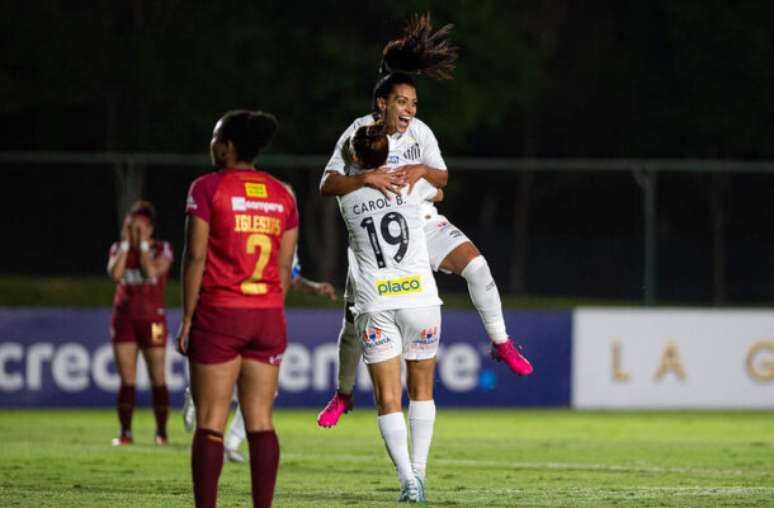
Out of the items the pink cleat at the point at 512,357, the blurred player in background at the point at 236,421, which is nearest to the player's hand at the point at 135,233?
the blurred player in background at the point at 236,421

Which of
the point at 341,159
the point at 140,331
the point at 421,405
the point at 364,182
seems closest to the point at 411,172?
the point at 364,182

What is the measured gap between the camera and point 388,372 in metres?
10.7

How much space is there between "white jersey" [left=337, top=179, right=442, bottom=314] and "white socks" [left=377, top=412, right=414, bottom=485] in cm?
69

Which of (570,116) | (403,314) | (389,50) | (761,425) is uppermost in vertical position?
(570,116)

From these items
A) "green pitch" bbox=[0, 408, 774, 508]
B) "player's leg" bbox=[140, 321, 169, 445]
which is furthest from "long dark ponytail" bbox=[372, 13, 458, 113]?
"player's leg" bbox=[140, 321, 169, 445]

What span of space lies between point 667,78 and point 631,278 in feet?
83.4

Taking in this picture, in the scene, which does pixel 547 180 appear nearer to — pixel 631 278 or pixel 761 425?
pixel 631 278

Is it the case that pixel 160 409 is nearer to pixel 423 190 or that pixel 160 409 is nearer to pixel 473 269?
pixel 473 269

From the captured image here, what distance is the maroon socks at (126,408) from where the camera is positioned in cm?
1617

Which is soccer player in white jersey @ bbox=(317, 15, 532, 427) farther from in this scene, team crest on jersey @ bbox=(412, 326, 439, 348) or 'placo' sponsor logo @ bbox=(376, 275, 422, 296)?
team crest on jersey @ bbox=(412, 326, 439, 348)

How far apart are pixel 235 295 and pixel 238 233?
314 mm

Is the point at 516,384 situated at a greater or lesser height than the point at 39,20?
lesser

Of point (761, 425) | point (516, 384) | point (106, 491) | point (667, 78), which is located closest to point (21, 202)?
point (516, 384)

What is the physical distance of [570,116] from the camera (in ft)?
168
